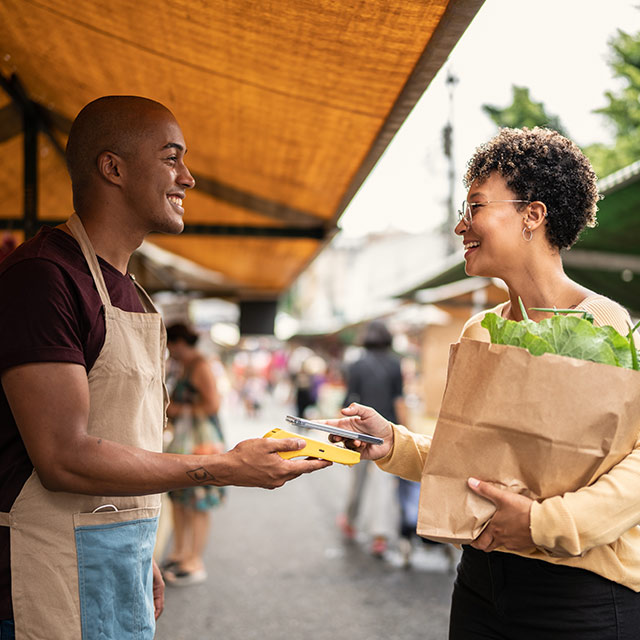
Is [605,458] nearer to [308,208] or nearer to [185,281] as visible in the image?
[308,208]

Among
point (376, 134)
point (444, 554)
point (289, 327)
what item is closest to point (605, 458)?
point (376, 134)

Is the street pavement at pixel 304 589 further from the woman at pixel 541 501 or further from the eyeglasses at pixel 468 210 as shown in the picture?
the eyeglasses at pixel 468 210

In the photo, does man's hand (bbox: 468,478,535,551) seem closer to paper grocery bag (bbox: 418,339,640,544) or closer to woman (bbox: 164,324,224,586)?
paper grocery bag (bbox: 418,339,640,544)

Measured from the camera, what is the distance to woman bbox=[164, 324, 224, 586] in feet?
19.6

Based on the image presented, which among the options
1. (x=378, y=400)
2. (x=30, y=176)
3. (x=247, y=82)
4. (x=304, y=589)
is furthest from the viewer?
(x=378, y=400)

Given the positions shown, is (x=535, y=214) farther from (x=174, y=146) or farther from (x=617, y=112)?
(x=617, y=112)

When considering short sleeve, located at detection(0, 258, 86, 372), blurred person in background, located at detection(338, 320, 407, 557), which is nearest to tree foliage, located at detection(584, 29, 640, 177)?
blurred person in background, located at detection(338, 320, 407, 557)

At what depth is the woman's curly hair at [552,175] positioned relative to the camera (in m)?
2.03

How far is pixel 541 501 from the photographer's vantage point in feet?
5.55

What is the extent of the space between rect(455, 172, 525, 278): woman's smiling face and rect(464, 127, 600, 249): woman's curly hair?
0.10 feet

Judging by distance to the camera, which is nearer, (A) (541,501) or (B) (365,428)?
(A) (541,501)

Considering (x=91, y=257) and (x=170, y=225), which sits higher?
(x=170, y=225)

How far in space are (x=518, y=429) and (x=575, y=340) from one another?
24 cm

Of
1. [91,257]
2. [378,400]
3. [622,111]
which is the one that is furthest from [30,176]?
[622,111]
